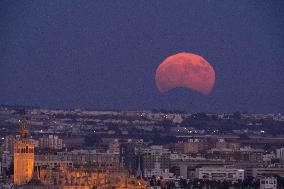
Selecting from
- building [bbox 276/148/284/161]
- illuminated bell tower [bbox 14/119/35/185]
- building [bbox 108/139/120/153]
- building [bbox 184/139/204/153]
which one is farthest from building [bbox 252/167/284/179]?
building [bbox 184/139/204/153]

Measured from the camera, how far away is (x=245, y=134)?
11075 centimetres

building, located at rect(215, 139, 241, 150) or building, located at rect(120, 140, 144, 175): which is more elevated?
building, located at rect(215, 139, 241, 150)

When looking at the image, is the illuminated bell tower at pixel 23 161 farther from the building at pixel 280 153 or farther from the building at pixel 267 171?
the building at pixel 280 153

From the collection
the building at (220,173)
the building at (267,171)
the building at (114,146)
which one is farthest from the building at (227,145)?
the building at (220,173)

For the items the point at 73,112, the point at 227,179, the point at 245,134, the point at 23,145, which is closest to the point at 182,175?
the point at 227,179

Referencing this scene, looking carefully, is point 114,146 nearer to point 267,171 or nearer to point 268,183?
point 267,171

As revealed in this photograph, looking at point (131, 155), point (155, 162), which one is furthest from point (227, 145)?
point (131, 155)

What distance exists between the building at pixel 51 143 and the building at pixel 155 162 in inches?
139

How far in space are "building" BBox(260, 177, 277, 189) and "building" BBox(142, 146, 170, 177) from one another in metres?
6.22

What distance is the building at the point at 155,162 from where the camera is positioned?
80025 mm

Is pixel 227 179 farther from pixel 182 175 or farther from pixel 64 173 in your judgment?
pixel 64 173

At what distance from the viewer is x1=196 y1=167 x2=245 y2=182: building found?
252 ft

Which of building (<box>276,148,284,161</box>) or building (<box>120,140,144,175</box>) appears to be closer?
building (<box>120,140,144,175</box>)

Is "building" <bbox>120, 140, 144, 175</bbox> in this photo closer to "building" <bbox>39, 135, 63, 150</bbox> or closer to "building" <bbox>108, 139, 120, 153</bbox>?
"building" <bbox>108, 139, 120, 153</bbox>
